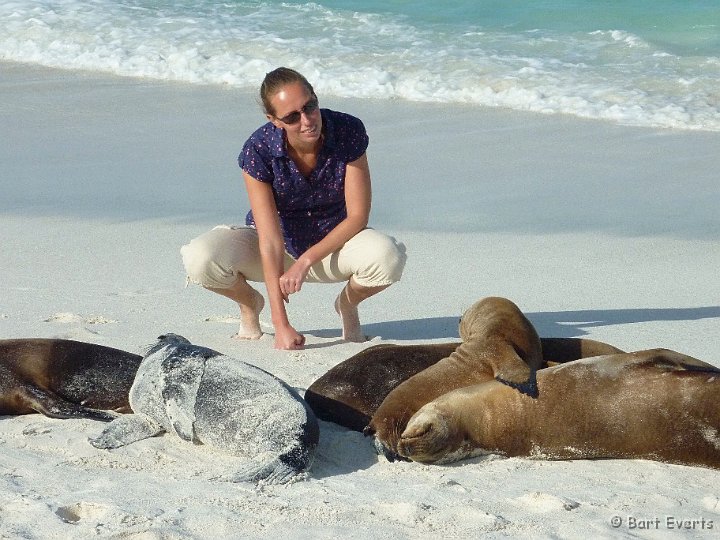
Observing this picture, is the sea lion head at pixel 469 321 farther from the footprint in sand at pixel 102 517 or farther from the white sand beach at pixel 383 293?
the footprint in sand at pixel 102 517

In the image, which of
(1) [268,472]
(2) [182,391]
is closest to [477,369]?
(1) [268,472]

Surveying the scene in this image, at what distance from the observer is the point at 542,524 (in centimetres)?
385

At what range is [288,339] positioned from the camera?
5746 millimetres

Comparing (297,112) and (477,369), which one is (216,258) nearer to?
(297,112)

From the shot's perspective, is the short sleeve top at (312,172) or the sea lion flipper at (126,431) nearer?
the sea lion flipper at (126,431)

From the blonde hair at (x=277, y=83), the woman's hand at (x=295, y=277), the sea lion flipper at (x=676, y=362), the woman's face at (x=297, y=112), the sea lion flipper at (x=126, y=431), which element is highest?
the blonde hair at (x=277, y=83)

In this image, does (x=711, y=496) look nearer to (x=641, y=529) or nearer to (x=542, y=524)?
(x=641, y=529)

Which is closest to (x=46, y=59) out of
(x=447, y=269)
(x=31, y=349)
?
(x=447, y=269)

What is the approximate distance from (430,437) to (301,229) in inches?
76.8

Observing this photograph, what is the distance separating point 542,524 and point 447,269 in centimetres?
339

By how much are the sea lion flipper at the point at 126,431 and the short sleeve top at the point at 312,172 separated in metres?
1.51

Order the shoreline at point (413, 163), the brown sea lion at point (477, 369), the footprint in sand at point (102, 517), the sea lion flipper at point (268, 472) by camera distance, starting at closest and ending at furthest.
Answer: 1. the footprint in sand at point (102, 517)
2. the sea lion flipper at point (268, 472)
3. the brown sea lion at point (477, 369)
4. the shoreline at point (413, 163)

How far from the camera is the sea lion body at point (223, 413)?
4.28 meters

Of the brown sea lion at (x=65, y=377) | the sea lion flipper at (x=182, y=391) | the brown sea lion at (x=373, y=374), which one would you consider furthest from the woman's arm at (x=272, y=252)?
the sea lion flipper at (x=182, y=391)
